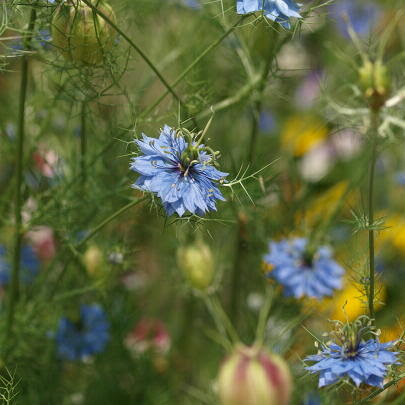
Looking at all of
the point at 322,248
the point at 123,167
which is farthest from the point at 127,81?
the point at 322,248

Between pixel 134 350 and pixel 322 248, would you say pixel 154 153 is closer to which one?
pixel 322 248

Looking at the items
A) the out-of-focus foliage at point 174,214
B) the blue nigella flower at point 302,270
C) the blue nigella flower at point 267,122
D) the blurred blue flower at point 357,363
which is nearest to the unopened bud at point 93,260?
the out-of-focus foliage at point 174,214

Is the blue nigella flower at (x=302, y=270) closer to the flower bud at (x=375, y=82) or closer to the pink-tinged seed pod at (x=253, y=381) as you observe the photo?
the flower bud at (x=375, y=82)

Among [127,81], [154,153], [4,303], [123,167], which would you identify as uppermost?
[127,81]

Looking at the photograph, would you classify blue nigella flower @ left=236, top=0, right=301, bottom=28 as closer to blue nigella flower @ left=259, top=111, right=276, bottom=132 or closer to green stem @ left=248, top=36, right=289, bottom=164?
green stem @ left=248, top=36, right=289, bottom=164

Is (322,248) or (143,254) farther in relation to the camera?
(143,254)

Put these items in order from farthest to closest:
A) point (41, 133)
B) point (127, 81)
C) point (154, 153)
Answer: point (127, 81) < point (41, 133) < point (154, 153)
